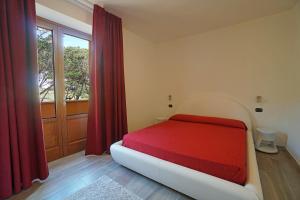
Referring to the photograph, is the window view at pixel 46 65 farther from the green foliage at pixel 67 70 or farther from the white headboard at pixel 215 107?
the white headboard at pixel 215 107

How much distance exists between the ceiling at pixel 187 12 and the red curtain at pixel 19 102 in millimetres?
1090

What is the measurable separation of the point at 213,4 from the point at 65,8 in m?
2.28

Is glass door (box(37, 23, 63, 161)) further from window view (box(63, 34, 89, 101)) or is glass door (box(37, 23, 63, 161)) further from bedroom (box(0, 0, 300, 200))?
window view (box(63, 34, 89, 101))

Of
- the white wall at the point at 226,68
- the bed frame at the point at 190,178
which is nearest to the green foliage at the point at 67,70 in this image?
the white wall at the point at 226,68

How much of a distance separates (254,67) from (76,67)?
3.43 m

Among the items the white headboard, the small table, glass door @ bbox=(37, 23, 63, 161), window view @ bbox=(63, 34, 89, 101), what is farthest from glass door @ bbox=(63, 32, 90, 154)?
the small table

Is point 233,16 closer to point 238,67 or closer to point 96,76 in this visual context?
point 238,67

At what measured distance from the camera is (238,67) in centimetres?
308

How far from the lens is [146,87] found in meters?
3.98

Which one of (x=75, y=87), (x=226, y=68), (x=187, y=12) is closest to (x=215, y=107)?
(x=226, y=68)

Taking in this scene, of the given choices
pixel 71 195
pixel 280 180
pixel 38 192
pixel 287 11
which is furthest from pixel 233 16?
pixel 38 192

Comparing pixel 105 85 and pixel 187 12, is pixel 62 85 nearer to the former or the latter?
pixel 105 85

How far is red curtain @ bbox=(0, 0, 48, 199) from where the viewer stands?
5.02ft

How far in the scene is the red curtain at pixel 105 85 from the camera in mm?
2477
